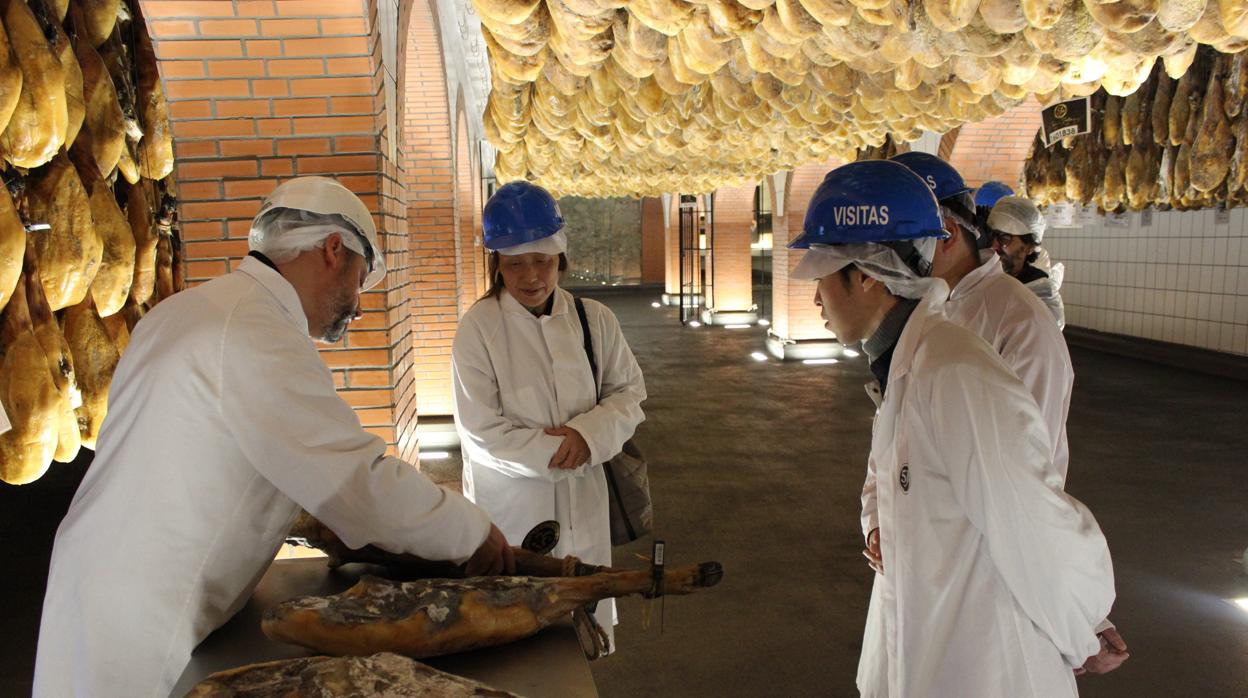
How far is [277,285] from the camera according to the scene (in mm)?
1815

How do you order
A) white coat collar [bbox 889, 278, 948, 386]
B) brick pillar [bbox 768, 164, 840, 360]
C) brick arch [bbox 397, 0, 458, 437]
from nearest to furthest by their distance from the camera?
white coat collar [bbox 889, 278, 948, 386] < brick arch [bbox 397, 0, 458, 437] < brick pillar [bbox 768, 164, 840, 360]

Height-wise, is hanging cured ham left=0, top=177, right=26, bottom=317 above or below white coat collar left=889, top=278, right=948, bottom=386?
above

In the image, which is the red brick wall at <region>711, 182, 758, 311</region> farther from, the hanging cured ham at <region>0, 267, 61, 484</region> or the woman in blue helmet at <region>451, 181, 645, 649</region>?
the hanging cured ham at <region>0, 267, 61, 484</region>

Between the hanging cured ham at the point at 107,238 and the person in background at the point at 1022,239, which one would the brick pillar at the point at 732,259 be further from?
the hanging cured ham at the point at 107,238

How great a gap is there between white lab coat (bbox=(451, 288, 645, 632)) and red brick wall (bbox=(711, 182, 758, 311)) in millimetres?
15680

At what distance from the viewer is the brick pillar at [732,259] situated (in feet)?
61.1

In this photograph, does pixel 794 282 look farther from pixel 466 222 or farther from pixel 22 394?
pixel 22 394

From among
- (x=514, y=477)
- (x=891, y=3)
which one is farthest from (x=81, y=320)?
(x=891, y=3)

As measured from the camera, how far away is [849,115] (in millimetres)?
4938

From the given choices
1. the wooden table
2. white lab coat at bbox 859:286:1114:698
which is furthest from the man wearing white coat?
the wooden table

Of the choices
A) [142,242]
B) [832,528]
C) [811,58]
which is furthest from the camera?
[832,528]

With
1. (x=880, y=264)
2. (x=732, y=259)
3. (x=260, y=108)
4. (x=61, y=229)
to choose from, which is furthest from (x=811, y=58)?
(x=732, y=259)

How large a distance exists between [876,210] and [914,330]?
0.33 m

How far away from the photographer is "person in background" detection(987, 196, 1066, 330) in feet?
13.7
